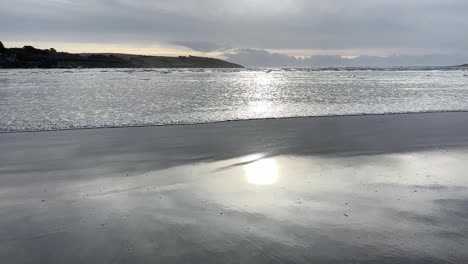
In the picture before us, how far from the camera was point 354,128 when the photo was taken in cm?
1648

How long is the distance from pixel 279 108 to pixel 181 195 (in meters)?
16.6

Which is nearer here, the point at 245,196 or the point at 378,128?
the point at 245,196

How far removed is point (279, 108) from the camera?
24.0 m

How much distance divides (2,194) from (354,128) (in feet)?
42.2

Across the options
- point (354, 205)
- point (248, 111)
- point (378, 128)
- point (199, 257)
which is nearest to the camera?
point (199, 257)

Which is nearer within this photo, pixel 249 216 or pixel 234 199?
pixel 249 216

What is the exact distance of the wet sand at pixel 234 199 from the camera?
566 cm

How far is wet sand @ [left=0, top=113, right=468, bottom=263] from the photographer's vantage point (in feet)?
18.6

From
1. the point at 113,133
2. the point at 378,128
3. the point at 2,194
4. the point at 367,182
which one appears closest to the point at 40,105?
the point at 113,133

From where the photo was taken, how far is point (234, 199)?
7.82 meters

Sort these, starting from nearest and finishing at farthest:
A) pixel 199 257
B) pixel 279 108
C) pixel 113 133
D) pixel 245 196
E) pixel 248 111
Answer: pixel 199 257, pixel 245 196, pixel 113 133, pixel 248 111, pixel 279 108

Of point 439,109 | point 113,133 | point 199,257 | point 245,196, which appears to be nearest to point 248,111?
point 113,133

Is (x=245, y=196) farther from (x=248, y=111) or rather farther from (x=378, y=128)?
(x=248, y=111)

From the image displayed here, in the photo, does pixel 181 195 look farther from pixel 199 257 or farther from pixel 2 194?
pixel 2 194
